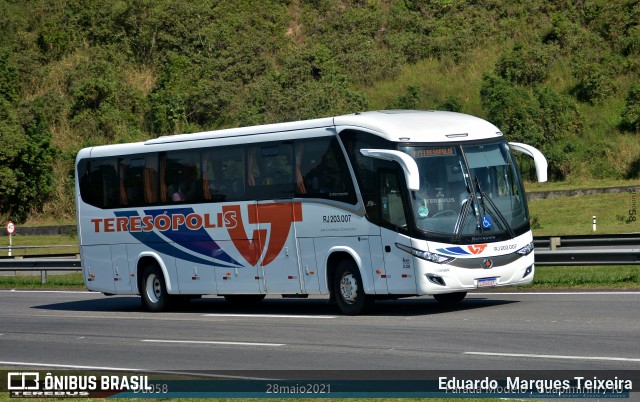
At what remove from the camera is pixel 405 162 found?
17.3 metres

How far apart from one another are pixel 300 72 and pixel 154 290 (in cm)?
4182

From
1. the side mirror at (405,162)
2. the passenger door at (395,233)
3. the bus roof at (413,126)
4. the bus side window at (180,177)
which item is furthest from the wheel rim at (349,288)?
the bus side window at (180,177)

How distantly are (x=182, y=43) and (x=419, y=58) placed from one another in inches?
619

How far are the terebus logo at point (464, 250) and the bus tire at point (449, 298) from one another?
2.44 meters

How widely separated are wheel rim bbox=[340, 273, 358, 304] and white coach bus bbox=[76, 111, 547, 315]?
0.02 m

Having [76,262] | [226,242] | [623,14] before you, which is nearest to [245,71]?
[623,14]

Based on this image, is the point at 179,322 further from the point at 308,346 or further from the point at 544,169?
the point at 544,169

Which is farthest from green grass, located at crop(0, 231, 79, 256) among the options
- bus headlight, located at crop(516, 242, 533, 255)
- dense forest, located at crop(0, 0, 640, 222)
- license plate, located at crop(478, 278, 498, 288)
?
license plate, located at crop(478, 278, 498, 288)

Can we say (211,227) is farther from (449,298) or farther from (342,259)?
(449,298)

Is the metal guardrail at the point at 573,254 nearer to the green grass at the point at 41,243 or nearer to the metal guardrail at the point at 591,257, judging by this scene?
the metal guardrail at the point at 591,257

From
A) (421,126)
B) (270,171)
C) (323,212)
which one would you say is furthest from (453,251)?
(270,171)

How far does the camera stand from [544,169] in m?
18.8

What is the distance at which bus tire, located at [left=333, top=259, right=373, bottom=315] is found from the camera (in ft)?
61.4

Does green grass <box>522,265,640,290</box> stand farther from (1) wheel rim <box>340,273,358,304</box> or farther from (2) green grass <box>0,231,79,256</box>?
(2) green grass <box>0,231,79,256</box>
